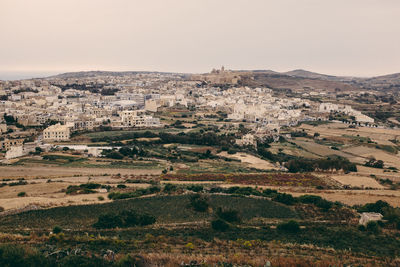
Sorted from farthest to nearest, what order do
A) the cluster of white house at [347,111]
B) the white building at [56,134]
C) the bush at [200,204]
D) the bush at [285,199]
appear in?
1. the cluster of white house at [347,111]
2. the white building at [56,134]
3. the bush at [285,199]
4. the bush at [200,204]

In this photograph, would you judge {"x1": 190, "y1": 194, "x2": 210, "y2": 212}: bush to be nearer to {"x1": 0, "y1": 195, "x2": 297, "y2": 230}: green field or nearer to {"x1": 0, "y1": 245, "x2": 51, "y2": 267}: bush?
{"x1": 0, "y1": 195, "x2": 297, "y2": 230}: green field

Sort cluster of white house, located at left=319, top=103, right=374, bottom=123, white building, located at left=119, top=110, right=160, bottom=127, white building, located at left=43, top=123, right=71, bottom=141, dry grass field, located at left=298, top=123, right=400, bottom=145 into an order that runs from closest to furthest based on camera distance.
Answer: white building, located at left=43, top=123, right=71, bottom=141, dry grass field, located at left=298, top=123, right=400, bottom=145, white building, located at left=119, top=110, right=160, bottom=127, cluster of white house, located at left=319, top=103, right=374, bottom=123

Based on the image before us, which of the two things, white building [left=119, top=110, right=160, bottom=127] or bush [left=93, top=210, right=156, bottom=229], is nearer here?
bush [left=93, top=210, right=156, bottom=229]

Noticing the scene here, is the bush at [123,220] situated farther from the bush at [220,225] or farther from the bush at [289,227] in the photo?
the bush at [289,227]

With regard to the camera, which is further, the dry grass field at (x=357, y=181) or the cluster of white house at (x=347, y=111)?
the cluster of white house at (x=347, y=111)

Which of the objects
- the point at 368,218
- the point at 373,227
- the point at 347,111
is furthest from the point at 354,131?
the point at 373,227

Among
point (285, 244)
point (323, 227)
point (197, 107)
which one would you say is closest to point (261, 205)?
point (323, 227)

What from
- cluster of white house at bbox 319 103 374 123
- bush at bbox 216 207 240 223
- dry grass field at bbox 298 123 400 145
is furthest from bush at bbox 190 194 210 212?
cluster of white house at bbox 319 103 374 123

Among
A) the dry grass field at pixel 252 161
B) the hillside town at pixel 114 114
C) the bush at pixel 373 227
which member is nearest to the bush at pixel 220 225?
the bush at pixel 373 227

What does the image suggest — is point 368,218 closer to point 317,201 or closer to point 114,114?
point 317,201
